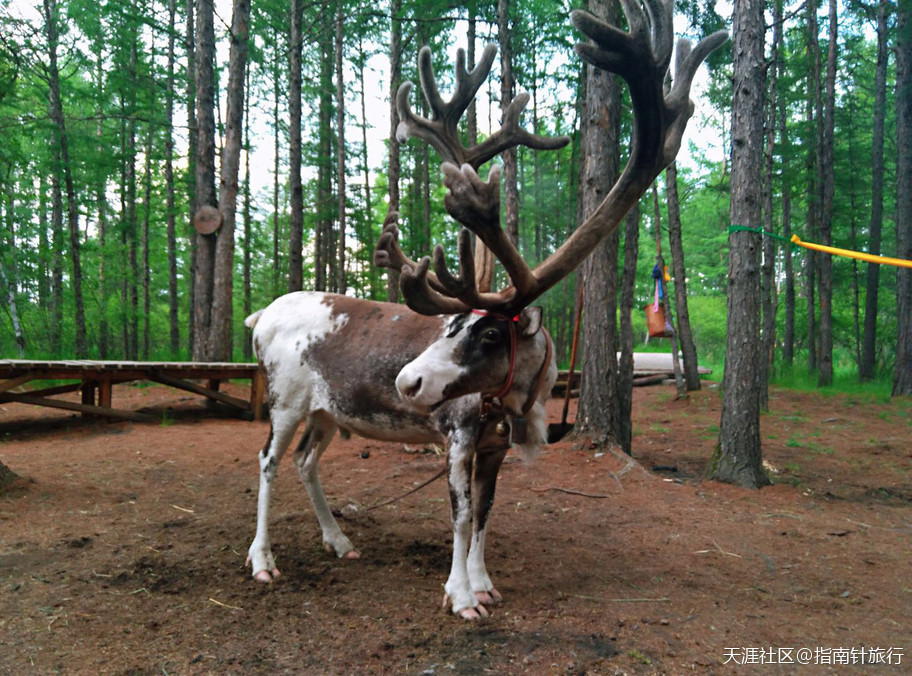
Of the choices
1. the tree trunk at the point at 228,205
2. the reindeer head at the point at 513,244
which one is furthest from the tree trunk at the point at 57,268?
the reindeer head at the point at 513,244

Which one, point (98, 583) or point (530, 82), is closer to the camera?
point (98, 583)

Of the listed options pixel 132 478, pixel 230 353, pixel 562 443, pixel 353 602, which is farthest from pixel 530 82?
pixel 353 602

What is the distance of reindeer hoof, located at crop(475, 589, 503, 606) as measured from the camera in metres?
3.12

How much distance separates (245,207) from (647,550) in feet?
59.4

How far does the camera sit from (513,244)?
3.25 metres

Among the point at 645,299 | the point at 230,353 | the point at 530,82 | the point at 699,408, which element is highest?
the point at 530,82

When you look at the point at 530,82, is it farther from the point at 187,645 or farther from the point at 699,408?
the point at 187,645

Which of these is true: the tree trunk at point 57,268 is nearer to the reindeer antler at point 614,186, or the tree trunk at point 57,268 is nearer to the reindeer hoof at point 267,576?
the reindeer hoof at point 267,576

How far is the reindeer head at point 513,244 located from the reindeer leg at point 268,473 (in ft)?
4.08

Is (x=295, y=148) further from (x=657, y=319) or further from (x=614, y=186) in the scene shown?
(x=614, y=186)

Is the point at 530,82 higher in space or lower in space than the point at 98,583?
higher

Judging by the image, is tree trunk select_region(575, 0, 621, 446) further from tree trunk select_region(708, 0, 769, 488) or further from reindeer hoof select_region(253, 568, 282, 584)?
reindeer hoof select_region(253, 568, 282, 584)

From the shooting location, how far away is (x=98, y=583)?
10.6 ft

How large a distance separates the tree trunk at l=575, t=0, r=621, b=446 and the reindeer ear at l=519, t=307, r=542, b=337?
A: 10.6 feet
